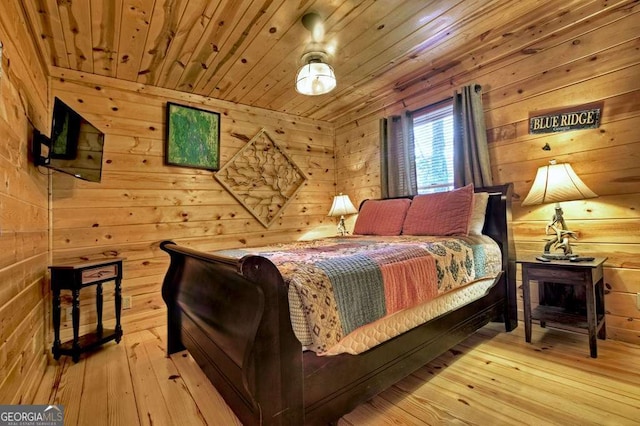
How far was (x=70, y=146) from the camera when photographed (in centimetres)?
210

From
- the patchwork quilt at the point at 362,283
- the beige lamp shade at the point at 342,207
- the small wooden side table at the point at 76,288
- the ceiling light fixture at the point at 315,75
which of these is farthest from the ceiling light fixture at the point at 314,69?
the small wooden side table at the point at 76,288

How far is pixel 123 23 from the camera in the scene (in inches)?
79.6

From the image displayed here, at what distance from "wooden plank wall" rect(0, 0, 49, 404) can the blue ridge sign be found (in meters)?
3.36

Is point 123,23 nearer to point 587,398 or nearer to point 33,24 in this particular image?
point 33,24

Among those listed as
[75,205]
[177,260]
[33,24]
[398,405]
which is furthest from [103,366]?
[33,24]

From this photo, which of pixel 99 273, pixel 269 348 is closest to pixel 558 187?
pixel 269 348

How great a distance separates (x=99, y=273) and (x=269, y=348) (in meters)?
1.90

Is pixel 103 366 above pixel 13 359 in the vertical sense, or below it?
below

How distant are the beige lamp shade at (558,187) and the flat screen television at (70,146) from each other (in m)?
3.27

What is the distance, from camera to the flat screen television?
1.95 metres

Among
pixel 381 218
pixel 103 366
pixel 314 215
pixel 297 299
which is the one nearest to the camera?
pixel 297 299

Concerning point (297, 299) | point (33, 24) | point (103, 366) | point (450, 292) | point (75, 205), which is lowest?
point (103, 366)

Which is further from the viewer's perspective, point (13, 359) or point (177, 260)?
point (177, 260)

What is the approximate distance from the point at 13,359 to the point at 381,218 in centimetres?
267
